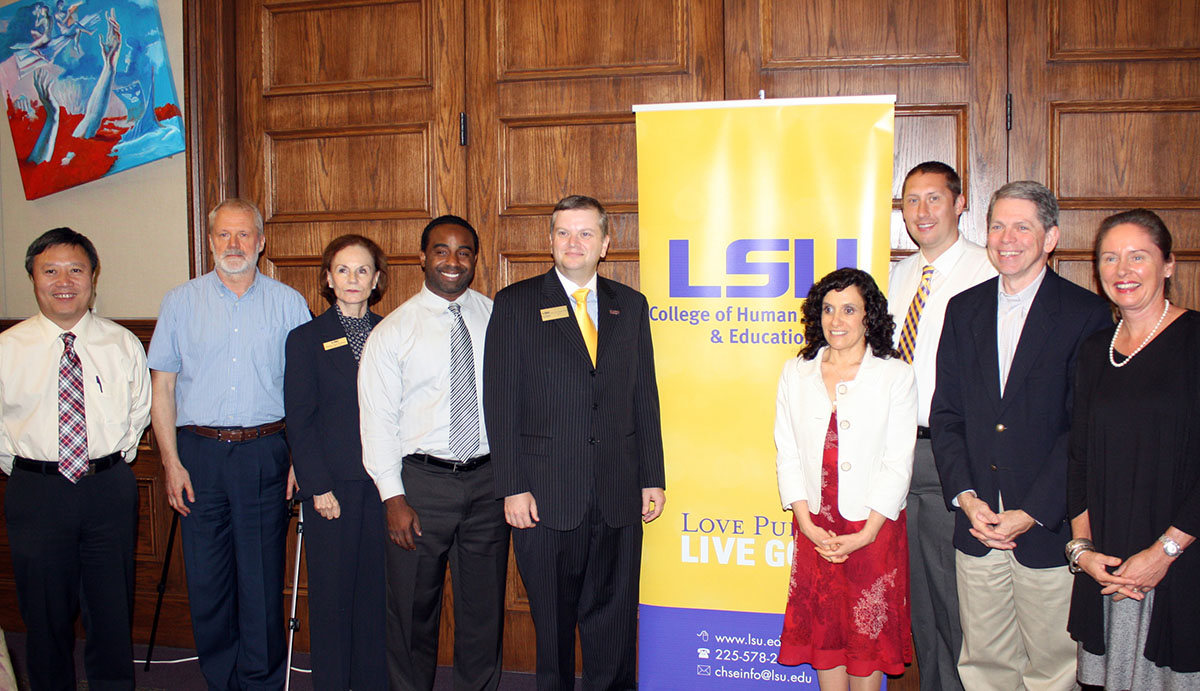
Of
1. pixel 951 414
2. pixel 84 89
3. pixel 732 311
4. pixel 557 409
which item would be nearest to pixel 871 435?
pixel 951 414

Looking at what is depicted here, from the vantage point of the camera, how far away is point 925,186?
2.78 metres

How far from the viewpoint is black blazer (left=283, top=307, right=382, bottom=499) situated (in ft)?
9.18

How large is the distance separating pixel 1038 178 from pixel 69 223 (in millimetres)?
4631

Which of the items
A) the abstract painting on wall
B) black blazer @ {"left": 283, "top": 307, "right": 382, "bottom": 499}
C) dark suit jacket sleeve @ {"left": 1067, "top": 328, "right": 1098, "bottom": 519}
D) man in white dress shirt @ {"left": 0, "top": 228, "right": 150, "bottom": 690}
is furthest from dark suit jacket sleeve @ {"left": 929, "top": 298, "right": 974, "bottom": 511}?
the abstract painting on wall

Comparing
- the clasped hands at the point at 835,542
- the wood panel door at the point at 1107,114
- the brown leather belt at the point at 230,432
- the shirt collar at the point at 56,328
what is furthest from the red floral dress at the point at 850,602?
the shirt collar at the point at 56,328

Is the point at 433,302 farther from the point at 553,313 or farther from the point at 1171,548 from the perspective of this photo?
the point at 1171,548

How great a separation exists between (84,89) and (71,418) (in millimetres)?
1979

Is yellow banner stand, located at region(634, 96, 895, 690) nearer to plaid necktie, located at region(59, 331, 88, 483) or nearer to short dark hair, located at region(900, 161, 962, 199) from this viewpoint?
short dark hair, located at region(900, 161, 962, 199)

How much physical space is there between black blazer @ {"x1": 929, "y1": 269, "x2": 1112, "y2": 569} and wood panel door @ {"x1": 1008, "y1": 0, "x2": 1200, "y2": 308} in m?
1.04

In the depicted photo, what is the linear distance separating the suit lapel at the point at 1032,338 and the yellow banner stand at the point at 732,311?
0.61m

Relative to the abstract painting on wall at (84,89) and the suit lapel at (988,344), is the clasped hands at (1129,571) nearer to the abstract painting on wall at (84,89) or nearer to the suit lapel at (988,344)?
the suit lapel at (988,344)

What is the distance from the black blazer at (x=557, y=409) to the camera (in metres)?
2.56

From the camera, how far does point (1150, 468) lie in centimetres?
202

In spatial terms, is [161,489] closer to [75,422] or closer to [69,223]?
[75,422]
